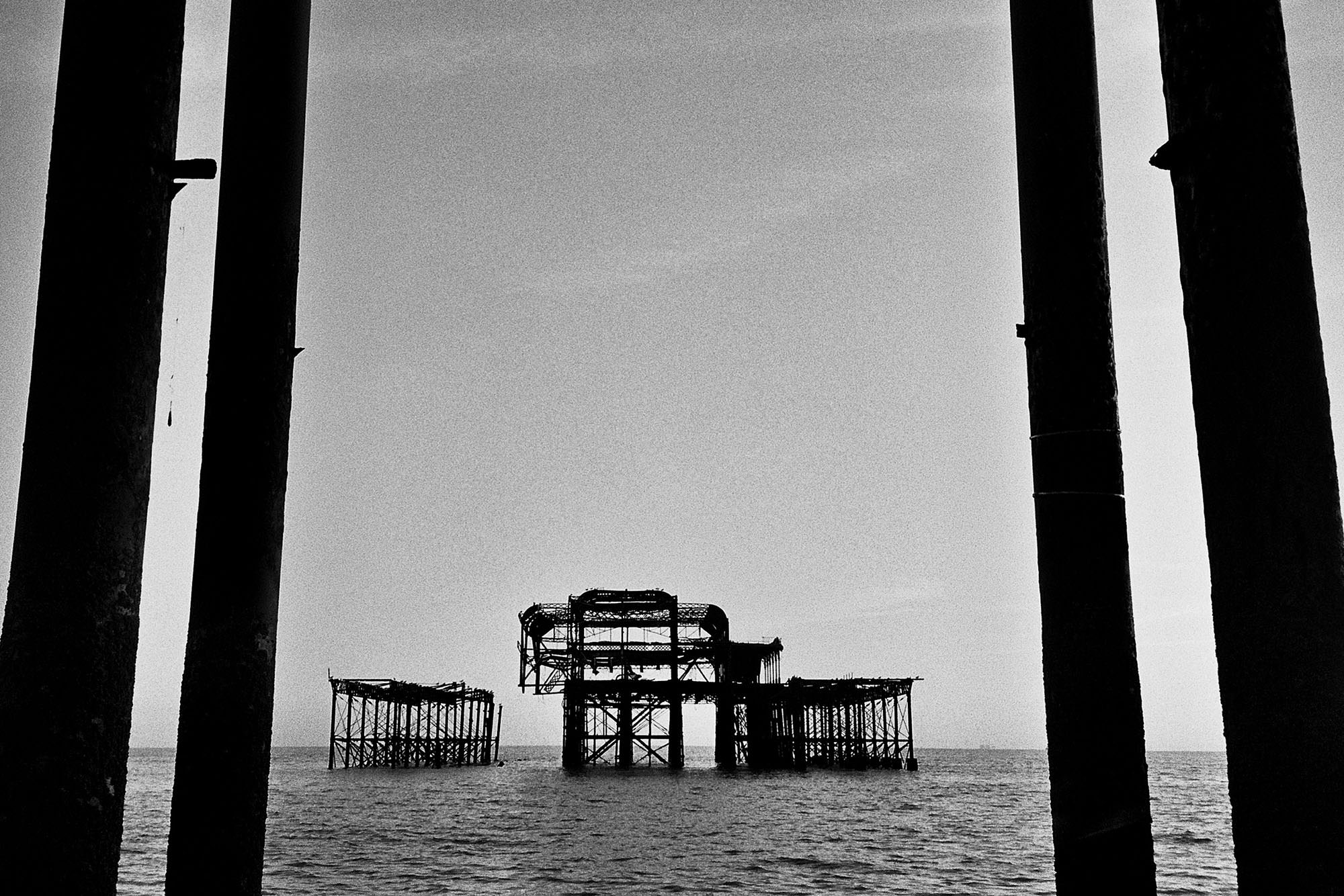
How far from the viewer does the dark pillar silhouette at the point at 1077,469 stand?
3.75 m

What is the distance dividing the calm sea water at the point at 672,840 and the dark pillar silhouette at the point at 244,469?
61.0 feet

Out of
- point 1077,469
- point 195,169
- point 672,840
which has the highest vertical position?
point 195,169

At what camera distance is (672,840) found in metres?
30.8

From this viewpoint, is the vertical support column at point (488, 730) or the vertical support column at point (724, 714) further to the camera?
the vertical support column at point (488, 730)

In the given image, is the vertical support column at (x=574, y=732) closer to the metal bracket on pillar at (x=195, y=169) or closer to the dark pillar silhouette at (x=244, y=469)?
the dark pillar silhouette at (x=244, y=469)

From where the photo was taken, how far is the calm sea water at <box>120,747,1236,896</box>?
23719mm

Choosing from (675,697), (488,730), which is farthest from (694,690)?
(488,730)

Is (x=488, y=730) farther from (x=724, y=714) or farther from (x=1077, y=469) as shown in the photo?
(x=1077, y=469)

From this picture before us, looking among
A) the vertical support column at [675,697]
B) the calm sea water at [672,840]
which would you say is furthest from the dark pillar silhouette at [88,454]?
the vertical support column at [675,697]

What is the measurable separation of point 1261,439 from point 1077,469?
1.16 meters

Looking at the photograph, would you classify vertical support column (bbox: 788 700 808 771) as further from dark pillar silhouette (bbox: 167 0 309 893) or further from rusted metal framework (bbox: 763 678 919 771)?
dark pillar silhouette (bbox: 167 0 309 893)

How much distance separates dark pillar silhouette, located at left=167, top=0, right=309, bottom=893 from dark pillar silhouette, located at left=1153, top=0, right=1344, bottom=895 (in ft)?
11.5

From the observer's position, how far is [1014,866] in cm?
2700

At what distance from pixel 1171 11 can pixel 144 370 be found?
9.28ft
